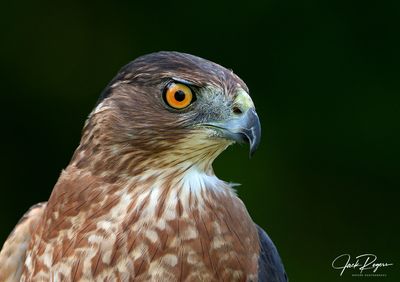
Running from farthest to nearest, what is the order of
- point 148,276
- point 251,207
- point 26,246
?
point 251,207 → point 26,246 → point 148,276

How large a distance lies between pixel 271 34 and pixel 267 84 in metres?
0.41

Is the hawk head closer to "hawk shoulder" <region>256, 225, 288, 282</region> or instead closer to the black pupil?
the black pupil

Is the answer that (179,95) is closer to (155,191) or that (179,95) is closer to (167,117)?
(167,117)

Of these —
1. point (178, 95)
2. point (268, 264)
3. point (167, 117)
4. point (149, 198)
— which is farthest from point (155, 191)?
point (268, 264)

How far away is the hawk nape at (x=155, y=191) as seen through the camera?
3.90m

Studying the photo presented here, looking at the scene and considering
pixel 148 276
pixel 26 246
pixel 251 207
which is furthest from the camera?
pixel 251 207

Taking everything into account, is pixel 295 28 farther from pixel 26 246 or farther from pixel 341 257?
pixel 26 246

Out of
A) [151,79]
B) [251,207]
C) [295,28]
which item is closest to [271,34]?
[295,28]

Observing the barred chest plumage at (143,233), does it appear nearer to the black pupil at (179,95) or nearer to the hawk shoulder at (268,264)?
the hawk shoulder at (268,264)

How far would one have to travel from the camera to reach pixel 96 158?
4062 millimetres

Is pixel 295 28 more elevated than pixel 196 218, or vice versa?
pixel 295 28

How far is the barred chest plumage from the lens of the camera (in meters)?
3.89

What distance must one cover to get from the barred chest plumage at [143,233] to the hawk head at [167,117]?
0.29 ft

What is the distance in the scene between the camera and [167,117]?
4.00 meters
